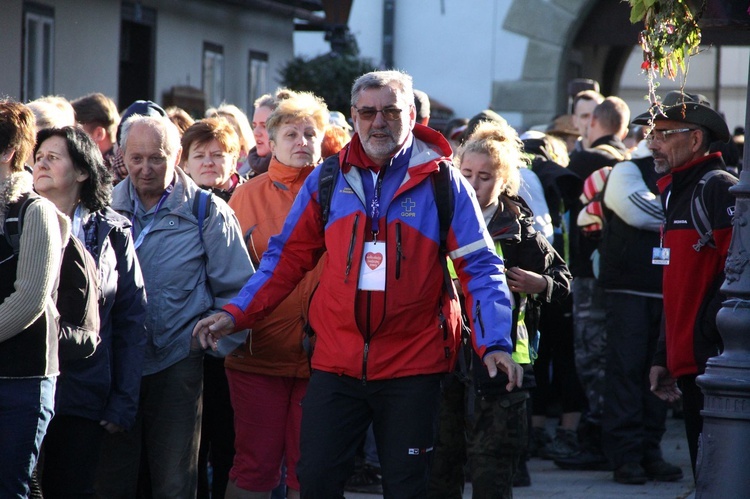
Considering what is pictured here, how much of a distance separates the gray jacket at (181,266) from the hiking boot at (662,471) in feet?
11.4

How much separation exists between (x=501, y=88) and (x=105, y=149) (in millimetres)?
11527

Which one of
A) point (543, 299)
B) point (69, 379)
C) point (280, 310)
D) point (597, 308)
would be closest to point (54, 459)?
point (69, 379)

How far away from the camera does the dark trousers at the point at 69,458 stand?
5.11 meters

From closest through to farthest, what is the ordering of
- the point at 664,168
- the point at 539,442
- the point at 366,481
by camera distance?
the point at 664,168 < the point at 366,481 < the point at 539,442

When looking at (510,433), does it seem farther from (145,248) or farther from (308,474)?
(145,248)

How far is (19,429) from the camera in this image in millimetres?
4645

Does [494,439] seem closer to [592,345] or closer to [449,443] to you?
[449,443]

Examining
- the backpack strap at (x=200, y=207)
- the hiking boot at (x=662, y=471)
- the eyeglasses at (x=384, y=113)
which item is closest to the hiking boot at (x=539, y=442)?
the hiking boot at (x=662, y=471)

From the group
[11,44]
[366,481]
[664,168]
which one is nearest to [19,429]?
[664,168]

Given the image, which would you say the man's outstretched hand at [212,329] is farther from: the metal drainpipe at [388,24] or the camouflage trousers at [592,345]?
the metal drainpipe at [388,24]

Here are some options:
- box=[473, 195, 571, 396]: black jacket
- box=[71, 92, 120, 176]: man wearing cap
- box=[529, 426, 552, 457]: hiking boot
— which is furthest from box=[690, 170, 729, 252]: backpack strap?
A: box=[71, 92, 120, 176]: man wearing cap

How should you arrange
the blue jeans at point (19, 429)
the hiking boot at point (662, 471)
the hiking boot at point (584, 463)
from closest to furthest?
the blue jeans at point (19, 429), the hiking boot at point (662, 471), the hiking boot at point (584, 463)

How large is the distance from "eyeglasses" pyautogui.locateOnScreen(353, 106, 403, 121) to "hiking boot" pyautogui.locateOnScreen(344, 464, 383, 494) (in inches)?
130

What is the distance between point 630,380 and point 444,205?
351 centimetres
